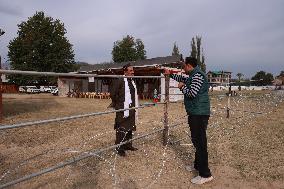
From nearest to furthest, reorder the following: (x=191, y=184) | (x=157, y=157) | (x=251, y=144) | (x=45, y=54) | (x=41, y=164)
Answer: (x=191, y=184) → (x=41, y=164) → (x=157, y=157) → (x=251, y=144) → (x=45, y=54)

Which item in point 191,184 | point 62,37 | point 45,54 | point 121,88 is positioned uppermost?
point 62,37

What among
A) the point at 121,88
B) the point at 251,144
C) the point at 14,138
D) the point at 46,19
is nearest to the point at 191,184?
the point at 121,88

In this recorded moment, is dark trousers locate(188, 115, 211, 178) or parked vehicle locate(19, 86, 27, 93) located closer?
dark trousers locate(188, 115, 211, 178)

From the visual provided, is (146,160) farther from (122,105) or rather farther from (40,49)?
(40,49)

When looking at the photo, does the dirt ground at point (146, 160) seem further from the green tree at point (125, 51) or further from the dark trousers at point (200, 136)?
the green tree at point (125, 51)

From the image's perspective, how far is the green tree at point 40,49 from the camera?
172 ft

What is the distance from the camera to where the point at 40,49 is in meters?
53.5

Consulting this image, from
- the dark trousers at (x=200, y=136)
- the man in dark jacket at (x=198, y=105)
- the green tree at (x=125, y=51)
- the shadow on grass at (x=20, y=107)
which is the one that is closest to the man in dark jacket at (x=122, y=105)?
the man in dark jacket at (x=198, y=105)

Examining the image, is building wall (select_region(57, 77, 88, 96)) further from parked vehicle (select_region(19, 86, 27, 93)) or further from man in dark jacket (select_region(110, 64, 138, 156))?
man in dark jacket (select_region(110, 64, 138, 156))

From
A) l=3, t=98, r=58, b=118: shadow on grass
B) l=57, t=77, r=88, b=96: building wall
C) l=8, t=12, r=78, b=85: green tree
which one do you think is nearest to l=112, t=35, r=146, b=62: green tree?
l=8, t=12, r=78, b=85: green tree

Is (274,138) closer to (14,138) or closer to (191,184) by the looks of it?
(191,184)

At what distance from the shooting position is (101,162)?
205 inches

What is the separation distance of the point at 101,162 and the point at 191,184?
5.50 feet

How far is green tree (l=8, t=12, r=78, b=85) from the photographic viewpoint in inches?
2064
